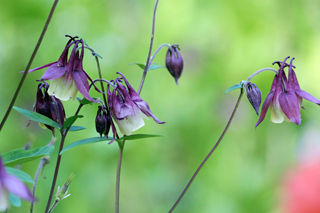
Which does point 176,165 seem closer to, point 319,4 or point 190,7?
point 190,7

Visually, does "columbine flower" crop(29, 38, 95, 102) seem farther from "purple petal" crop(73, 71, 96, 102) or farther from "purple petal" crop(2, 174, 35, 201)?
"purple petal" crop(2, 174, 35, 201)

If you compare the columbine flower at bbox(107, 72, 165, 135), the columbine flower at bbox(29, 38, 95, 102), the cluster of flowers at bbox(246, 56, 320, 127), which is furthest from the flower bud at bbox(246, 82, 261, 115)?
the columbine flower at bbox(29, 38, 95, 102)

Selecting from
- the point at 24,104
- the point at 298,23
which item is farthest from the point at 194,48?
the point at 24,104

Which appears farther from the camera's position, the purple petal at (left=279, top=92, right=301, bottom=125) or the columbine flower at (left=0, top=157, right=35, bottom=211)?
the purple petal at (left=279, top=92, right=301, bottom=125)

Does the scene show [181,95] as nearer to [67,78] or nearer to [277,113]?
[277,113]

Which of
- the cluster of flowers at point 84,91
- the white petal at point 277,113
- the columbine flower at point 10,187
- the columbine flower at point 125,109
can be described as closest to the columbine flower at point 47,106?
the cluster of flowers at point 84,91

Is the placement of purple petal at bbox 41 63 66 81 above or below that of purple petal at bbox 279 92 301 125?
below
